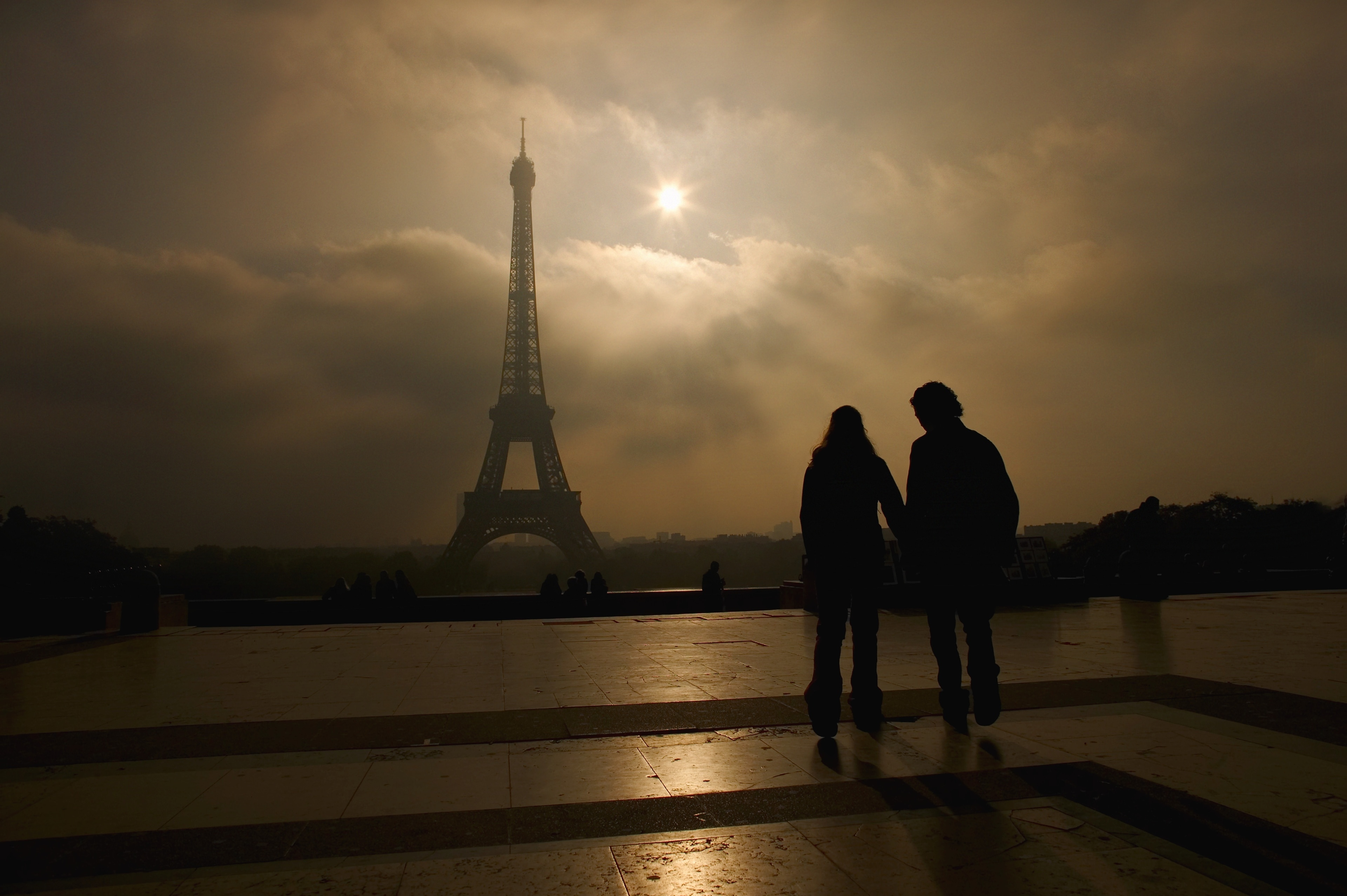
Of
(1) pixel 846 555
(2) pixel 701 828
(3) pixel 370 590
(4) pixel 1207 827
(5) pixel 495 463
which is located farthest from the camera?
(5) pixel 495 463

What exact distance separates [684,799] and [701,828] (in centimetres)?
36

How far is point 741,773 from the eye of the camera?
13.1 feet

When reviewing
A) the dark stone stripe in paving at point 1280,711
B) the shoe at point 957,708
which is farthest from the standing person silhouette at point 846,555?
the dark stone stripe in paving at point 1280,711

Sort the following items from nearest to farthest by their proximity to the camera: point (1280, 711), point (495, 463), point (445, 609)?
point (1280, 711)
point (445, 609)
point (495, 463)

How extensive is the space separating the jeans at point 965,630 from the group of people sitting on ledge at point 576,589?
11143mm

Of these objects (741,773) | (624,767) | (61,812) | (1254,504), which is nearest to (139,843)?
(61,812)

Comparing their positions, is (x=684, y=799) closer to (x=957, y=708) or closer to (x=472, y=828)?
(x=472, y=828)

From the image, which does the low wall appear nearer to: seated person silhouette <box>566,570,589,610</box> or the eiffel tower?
seated person silhouette <box>566,570,589,610</box>

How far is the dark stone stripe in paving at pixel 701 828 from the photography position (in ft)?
9.50

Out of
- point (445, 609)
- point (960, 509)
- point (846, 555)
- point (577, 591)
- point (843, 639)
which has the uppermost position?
point (960, 509)

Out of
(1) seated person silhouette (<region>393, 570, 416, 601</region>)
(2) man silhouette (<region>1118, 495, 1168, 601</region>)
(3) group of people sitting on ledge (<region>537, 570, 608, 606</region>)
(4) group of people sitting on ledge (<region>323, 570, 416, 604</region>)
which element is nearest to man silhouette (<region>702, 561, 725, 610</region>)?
(3) group of people sitting on ledge (<region>537, 570, 608, 606</region>)

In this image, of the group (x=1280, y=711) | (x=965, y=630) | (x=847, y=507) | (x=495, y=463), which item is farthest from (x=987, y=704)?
(x=495, y=463)

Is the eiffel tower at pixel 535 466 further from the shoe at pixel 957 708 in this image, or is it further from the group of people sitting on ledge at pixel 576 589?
the shoe at pixel 957 708

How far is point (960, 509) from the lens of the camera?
4879mm
